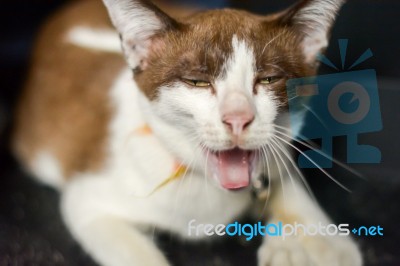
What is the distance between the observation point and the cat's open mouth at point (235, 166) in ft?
2.68

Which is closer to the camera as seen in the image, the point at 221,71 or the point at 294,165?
the point at 221,71

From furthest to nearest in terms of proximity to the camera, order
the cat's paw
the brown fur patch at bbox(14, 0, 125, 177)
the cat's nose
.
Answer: the brown fur patch at bbox(14, 0, 125, 177) < the cat's paw < the cat's nose

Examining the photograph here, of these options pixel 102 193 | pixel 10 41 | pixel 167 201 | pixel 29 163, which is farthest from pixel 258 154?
pixel 10 41

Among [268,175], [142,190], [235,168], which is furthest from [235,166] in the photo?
[142,190]

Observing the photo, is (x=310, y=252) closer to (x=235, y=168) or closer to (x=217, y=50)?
(x=235, y=168)

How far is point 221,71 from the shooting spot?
792 mm

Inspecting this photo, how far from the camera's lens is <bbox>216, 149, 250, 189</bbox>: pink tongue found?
818mm

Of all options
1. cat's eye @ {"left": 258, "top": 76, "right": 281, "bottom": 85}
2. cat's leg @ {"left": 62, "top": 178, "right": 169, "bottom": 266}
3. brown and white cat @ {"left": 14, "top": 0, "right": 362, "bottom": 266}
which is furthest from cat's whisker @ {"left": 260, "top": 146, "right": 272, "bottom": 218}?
cat's leg @ {"left": 62, "top": 178, "right": 169, "bottom": 266}

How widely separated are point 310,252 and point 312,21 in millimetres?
399

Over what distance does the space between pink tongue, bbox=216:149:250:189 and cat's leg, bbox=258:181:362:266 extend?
14 centimetres

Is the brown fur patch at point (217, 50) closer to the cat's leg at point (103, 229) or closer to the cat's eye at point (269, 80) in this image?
the cat's eye at point (269, 80)

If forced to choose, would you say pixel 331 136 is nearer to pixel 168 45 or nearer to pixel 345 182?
pixel 345 182

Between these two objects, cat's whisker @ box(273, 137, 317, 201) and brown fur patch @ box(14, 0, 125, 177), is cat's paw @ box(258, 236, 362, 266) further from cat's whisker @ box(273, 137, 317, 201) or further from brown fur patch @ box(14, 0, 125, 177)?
brown fur patch @ box(14, 0, 125, 177)

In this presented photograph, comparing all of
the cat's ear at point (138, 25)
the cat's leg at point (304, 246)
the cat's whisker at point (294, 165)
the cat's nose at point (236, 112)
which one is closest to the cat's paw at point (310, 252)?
the cat's leg at point (304, 246)
